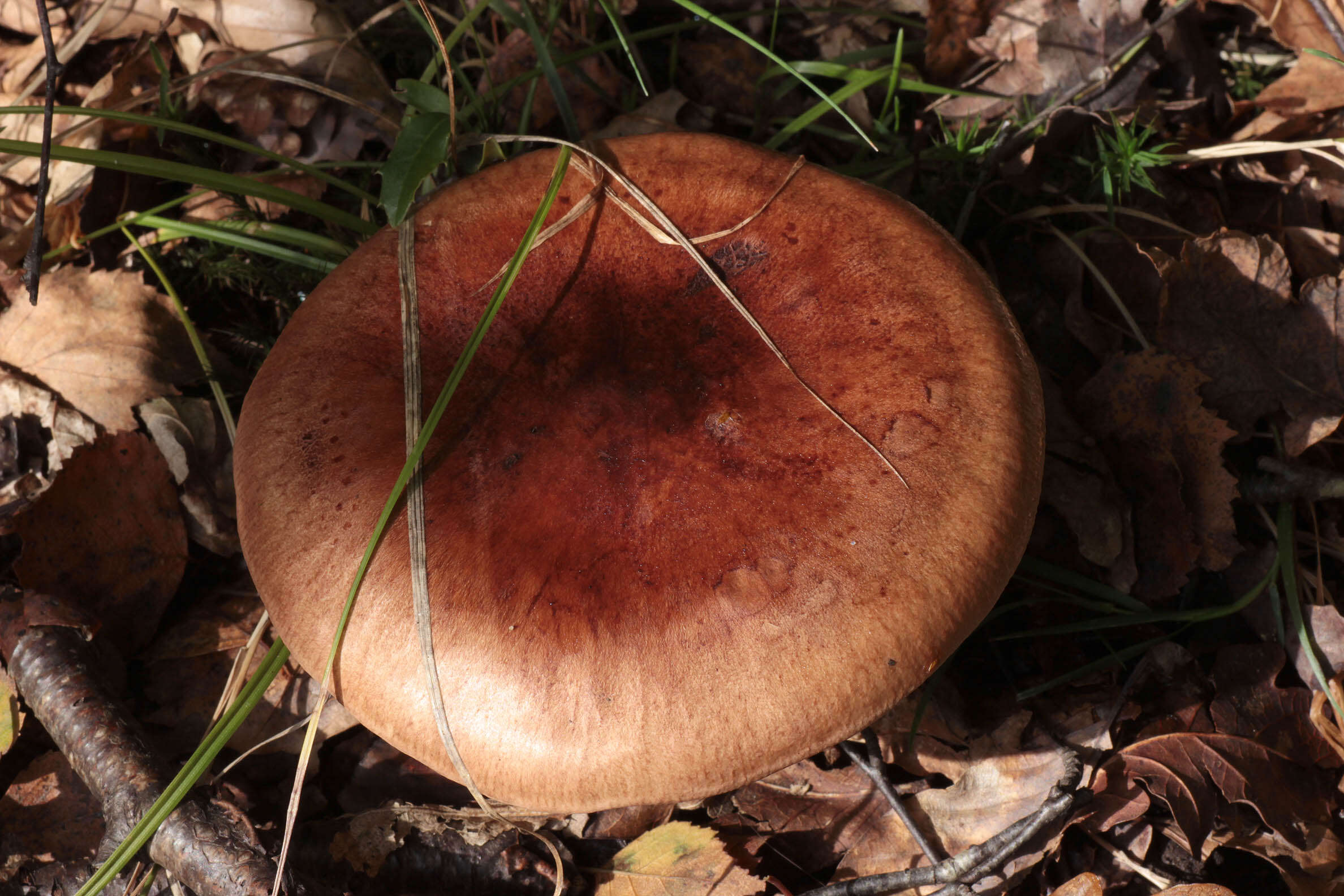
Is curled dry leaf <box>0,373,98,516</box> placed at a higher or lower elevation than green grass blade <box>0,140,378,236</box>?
lower

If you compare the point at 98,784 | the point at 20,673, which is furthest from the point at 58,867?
the point at 20,673

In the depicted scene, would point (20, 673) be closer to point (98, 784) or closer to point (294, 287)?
point (98, 784)

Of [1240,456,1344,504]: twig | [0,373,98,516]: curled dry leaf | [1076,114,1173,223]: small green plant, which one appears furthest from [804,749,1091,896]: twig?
[0,373,98,516]: curled dry leaf

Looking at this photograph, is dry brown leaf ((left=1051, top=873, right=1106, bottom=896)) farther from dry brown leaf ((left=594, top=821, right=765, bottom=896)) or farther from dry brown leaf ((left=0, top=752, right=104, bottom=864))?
dry brown leaf ((left=0, top=752, right=104, bottom=864))

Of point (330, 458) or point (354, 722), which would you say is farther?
point (354, 722)

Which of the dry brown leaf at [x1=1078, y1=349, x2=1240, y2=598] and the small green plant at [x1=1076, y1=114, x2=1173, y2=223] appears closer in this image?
the dry brown leaf at [x1=1078, y1=349, x2=1240, y2=598]

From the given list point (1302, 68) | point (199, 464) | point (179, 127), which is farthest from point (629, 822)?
point (1302, 68)
